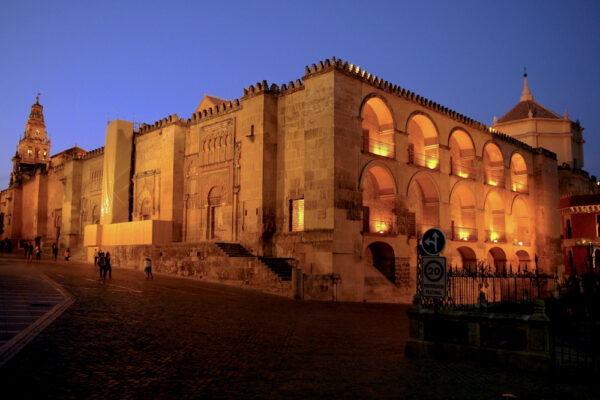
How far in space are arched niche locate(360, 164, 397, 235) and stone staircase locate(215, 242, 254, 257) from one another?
6.36 meters

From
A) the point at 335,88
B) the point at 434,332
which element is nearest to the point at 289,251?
the point at 335,88

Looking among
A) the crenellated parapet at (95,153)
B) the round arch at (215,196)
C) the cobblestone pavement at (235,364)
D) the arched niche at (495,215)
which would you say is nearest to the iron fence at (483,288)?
the cobblestone pavement at (235,364)

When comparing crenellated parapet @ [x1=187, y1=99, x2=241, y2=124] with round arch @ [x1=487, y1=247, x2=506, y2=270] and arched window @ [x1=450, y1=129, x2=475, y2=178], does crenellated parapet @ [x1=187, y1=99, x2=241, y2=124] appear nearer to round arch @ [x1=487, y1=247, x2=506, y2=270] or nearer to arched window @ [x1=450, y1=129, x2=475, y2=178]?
arched window @ [x1=450, y1=129, x2=475, y2=178]

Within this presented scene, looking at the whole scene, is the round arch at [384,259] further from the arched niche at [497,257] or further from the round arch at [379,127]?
the arched niche at [497,257]

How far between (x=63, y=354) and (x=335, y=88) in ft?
55.2

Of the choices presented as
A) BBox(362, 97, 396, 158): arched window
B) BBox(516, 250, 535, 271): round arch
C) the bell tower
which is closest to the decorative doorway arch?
BBox(362, 97, 396, 158): arched window

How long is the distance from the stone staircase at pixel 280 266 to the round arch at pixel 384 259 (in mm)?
4718

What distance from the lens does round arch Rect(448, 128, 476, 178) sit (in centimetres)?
3016

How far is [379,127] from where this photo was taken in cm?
2531

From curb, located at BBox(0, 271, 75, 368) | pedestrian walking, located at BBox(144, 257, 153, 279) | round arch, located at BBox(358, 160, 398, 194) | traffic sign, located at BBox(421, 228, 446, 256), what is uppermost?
round arch, located at BBox(358, 160, 398, 194)

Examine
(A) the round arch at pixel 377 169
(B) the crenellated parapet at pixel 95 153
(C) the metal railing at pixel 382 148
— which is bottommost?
(A) the round arch at pixel 377 169

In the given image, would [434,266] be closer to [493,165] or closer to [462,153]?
[462,153]

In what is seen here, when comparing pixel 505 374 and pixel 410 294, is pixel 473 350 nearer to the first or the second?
pixel 505 374

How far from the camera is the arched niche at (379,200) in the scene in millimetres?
24047
